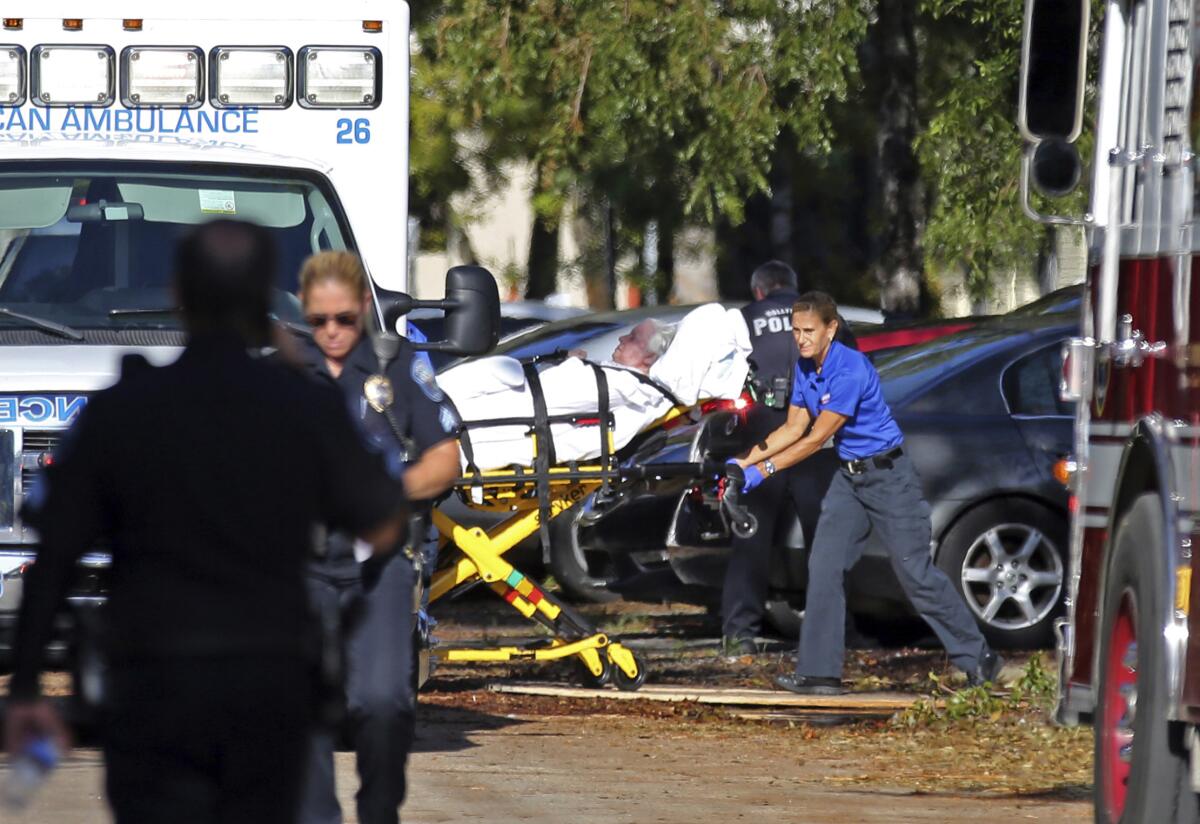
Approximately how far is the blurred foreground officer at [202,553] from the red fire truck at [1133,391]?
2282mm

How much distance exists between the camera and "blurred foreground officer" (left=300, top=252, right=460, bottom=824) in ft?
19.9

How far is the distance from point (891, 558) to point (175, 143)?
3393 millimetres

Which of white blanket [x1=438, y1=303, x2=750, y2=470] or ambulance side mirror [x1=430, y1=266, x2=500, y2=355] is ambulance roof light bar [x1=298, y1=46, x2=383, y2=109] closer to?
white blanket [x1=438, y1=303, x2=750, y2=470]

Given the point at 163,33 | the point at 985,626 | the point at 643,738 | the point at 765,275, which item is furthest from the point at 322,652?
the point at 765,275

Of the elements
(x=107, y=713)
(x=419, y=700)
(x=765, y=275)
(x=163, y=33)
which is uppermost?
Answer: (x=163, y=33)

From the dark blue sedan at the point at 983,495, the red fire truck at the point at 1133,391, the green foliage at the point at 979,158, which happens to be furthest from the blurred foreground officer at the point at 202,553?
the green foliage at the point at 979,158

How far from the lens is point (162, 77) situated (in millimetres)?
10422

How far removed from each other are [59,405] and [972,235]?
854 centimetres

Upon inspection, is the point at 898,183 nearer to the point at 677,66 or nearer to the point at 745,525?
the point at 677,66

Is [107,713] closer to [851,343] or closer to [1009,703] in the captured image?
[1009,703]

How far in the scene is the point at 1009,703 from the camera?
9.71m

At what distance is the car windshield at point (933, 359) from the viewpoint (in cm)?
1155

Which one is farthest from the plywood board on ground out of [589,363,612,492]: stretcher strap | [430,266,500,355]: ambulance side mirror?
[430,266,500,355]: ambulance side mirror

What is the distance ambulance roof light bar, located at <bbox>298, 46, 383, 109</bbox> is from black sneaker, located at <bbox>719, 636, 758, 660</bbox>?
120 inches
